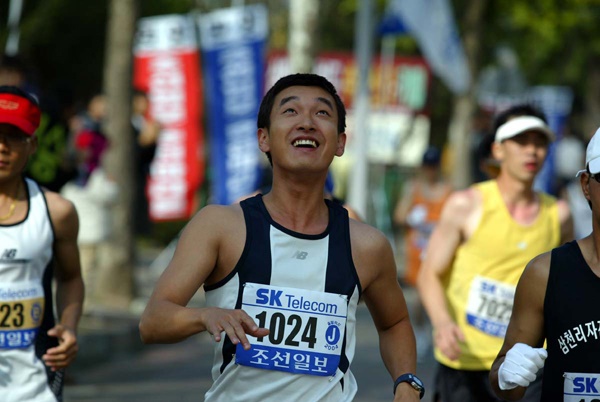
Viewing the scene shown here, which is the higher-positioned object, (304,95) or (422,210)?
(304,95)

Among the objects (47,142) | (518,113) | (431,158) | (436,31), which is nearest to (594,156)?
(518,113)

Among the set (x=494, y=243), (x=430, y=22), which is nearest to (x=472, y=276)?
(x=494, y=243)

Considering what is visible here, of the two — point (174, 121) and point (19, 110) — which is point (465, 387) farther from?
point (174, 121)

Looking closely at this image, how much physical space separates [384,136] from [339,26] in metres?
13.7

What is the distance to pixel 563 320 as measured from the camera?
159 inches

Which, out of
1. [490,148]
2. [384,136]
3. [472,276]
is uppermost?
[490,148]

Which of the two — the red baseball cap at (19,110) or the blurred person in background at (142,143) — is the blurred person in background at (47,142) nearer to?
the red baseball cap at (19,110)

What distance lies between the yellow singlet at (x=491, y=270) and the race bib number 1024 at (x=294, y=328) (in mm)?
2384

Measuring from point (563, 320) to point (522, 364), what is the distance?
0.82 ft

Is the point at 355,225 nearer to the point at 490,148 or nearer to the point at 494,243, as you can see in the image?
the point at 494,243

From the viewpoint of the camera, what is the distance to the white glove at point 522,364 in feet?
12.7

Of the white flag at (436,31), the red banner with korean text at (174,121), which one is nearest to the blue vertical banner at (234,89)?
the red banner with korean text at (174,121)

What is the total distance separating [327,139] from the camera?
4.23 metres

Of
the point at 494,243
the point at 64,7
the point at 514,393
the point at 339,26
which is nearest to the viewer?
the point at 514,393
